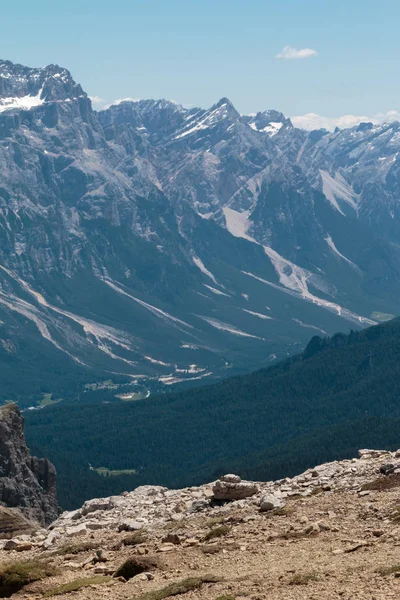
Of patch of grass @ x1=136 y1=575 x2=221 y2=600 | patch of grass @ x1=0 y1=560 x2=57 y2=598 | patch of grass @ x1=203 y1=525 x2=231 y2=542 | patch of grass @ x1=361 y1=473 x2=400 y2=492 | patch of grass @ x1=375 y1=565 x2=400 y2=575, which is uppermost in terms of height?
patch of grass @ x1=375 y1=565 x2=400 y2=575

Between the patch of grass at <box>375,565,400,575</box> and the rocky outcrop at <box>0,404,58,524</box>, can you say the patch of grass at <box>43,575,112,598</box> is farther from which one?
the rocky outcrop at <box>0,404,58,524</box>

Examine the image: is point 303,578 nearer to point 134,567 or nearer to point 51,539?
point 134,567

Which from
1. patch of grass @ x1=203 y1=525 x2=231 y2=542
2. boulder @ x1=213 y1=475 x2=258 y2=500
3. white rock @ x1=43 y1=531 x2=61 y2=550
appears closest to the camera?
patch of grass @ x1=203 y1=525 x2=231 y2=542

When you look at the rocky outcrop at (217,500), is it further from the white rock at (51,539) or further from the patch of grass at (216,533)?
the patch of grass at (216,533)

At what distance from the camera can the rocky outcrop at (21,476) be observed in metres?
132

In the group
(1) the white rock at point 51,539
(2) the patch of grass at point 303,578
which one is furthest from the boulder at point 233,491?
(2) the patch of grass at point 303,578

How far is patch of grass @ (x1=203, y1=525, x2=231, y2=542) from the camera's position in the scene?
59.7 meters

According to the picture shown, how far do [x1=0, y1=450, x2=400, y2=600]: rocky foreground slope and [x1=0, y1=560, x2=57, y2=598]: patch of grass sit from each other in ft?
0.65

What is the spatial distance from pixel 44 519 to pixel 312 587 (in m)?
84.3

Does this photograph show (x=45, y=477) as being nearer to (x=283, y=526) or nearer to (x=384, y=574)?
(x=283, y=526)

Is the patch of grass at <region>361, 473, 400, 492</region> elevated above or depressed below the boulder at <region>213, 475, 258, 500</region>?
above

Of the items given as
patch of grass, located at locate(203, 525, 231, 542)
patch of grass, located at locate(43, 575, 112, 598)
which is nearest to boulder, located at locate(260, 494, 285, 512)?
patch of grass, located at locate(203, 525, 231, 542)

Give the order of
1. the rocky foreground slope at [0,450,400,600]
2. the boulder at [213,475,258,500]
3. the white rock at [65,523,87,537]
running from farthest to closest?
the boulder at [213,475,258,500] → the white rock at [65,523,87,537] → the rocky foreground slope at [0,450,400,600]

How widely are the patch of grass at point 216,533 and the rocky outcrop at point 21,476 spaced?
2577 inches
